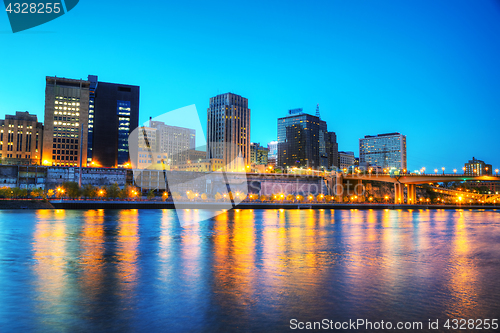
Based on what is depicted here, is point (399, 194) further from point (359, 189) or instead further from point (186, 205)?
point (186, 205)

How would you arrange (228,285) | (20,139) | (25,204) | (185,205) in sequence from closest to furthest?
(228,285) → (25,204) → (185,205) → (20,139)

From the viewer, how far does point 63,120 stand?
183m

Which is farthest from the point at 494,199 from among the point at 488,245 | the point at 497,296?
the point at 497,296

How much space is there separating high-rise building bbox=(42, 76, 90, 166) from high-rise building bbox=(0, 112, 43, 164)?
34.1ft

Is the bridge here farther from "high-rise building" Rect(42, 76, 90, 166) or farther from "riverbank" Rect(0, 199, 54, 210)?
"high-rise building" Rect(42, 76, 90, 166)

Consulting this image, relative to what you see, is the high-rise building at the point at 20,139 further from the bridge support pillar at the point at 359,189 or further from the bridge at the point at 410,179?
the bridge at the point at 410,179

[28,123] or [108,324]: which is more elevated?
[28,123]

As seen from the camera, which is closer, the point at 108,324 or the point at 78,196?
the point at 108,324

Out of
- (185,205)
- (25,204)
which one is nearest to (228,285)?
(25,204)

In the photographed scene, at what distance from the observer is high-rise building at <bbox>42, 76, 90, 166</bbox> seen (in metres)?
179

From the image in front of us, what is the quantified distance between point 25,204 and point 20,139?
12114cm

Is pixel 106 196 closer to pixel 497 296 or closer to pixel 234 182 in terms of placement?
pixel 234 182

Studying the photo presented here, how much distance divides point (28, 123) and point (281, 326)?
20899cm

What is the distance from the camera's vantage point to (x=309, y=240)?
117 ft
